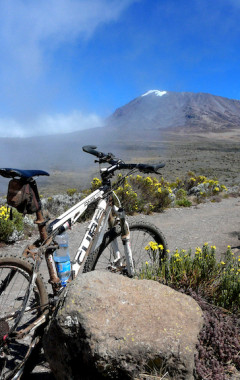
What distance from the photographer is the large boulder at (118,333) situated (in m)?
1.84

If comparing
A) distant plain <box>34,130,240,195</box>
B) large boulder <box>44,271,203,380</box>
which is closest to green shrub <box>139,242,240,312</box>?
large boulder <box>44,271,203,380</box>

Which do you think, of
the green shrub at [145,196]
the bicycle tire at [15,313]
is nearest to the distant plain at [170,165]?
the green shrub at [145,196]

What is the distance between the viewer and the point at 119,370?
6.01ft

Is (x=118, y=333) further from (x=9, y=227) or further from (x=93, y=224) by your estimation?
(x=9, y=227)

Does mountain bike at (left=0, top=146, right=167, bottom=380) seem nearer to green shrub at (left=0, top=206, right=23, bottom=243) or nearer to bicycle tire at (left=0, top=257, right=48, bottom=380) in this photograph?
bicycle tire at (left=0, top=257, right=48, bottom=380)

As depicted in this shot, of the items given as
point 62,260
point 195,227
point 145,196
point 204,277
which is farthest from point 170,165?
point 62,260

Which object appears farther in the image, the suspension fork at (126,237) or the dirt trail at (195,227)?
the dirt trail at (195,227)

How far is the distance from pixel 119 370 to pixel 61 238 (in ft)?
3.51

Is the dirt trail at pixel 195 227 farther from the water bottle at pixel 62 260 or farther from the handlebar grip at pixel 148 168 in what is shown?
the water bottle at pixel 62 260

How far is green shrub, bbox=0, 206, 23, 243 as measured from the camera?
20.3 ft

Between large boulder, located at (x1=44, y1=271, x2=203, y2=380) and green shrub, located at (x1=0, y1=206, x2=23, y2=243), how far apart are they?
437 cm

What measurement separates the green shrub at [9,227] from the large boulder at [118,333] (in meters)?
4.37

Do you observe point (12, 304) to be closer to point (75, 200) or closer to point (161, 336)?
point (161, 336)

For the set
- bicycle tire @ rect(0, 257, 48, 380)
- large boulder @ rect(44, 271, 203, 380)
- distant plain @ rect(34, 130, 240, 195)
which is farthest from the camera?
distant plain @ rect(34, 130, 240, 195)
